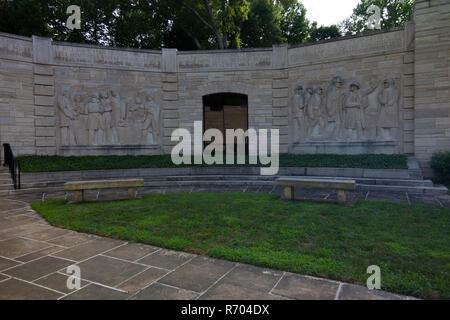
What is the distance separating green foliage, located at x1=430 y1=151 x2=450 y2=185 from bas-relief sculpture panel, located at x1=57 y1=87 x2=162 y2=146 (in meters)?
10.5

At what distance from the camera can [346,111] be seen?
1155 centimetres

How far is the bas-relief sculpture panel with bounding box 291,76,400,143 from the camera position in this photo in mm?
10859

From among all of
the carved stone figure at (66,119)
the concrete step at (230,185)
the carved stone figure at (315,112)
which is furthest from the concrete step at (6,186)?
the carved stone figure at (315,112)

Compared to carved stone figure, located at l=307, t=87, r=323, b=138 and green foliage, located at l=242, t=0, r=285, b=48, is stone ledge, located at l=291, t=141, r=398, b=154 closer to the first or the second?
carved stone figure, located at l=307, t=87, r=323, b=138

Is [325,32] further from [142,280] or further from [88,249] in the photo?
[142,280]

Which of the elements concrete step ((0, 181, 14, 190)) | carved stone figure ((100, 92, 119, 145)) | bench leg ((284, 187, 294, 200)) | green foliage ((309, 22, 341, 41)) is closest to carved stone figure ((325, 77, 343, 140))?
bench leg ((284, 187, 294, 200))

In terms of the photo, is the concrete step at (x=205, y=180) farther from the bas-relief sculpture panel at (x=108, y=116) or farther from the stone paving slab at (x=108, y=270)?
the stone paving slab at (x=108, y=270)

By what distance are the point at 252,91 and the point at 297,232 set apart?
9.62m

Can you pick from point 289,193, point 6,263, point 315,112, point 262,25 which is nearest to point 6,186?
point 6,263

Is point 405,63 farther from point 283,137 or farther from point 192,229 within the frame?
point 192,229

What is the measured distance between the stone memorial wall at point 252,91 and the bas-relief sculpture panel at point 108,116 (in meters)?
0.04

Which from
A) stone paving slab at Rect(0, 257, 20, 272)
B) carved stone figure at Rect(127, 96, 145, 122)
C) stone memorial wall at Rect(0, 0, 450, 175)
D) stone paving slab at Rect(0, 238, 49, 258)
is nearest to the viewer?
stone paving slab at Rect(0, 257, 20, 272)

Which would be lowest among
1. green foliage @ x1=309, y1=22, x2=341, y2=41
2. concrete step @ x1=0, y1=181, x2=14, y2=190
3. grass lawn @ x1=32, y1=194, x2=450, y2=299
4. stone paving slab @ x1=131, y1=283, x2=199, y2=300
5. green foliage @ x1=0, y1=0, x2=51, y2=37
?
stone paving slab @ x1=131, y1=283, x2=199, y2=300
